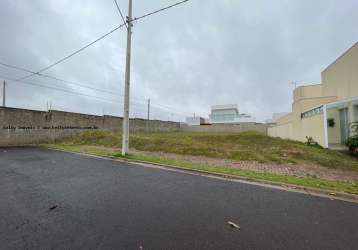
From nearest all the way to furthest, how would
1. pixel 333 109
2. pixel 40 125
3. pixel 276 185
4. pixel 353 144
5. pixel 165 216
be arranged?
pixel 165 216
pixel 276 185
pixel 353 144
pixel 333 109
pixel 40 125

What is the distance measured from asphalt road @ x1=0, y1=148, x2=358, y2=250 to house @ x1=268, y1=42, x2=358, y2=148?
10.3 meters

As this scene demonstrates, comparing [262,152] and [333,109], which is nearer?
[262,152]

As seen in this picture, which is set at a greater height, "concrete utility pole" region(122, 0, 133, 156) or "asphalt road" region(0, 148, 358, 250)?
"concrete utility pole" region(122, 0, 133, 156)

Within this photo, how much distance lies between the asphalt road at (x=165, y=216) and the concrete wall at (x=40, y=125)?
42.0 ft

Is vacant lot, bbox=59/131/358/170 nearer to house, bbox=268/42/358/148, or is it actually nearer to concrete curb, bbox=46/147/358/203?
house, bbox=268/42/358/148

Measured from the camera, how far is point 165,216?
10.3 feet

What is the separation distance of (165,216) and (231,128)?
34362 mm

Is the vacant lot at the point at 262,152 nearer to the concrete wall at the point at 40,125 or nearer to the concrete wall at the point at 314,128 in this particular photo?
the concrete wall at the point at 314,128

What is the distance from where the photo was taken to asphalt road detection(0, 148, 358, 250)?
2447 mm

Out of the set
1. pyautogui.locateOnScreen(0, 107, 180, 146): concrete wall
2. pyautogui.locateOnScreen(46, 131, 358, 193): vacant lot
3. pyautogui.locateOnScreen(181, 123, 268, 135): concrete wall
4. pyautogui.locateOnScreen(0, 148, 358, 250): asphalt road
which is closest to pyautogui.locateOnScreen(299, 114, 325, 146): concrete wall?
pyautogui.locateOnScreen(46, 131, 358, 193): vacant lot

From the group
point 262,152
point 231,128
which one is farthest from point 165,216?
point 231,128

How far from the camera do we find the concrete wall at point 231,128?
32763mm

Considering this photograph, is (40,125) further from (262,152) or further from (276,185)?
(276,185)

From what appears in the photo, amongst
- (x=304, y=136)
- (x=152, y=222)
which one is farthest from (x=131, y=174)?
(x=304, y=136)
